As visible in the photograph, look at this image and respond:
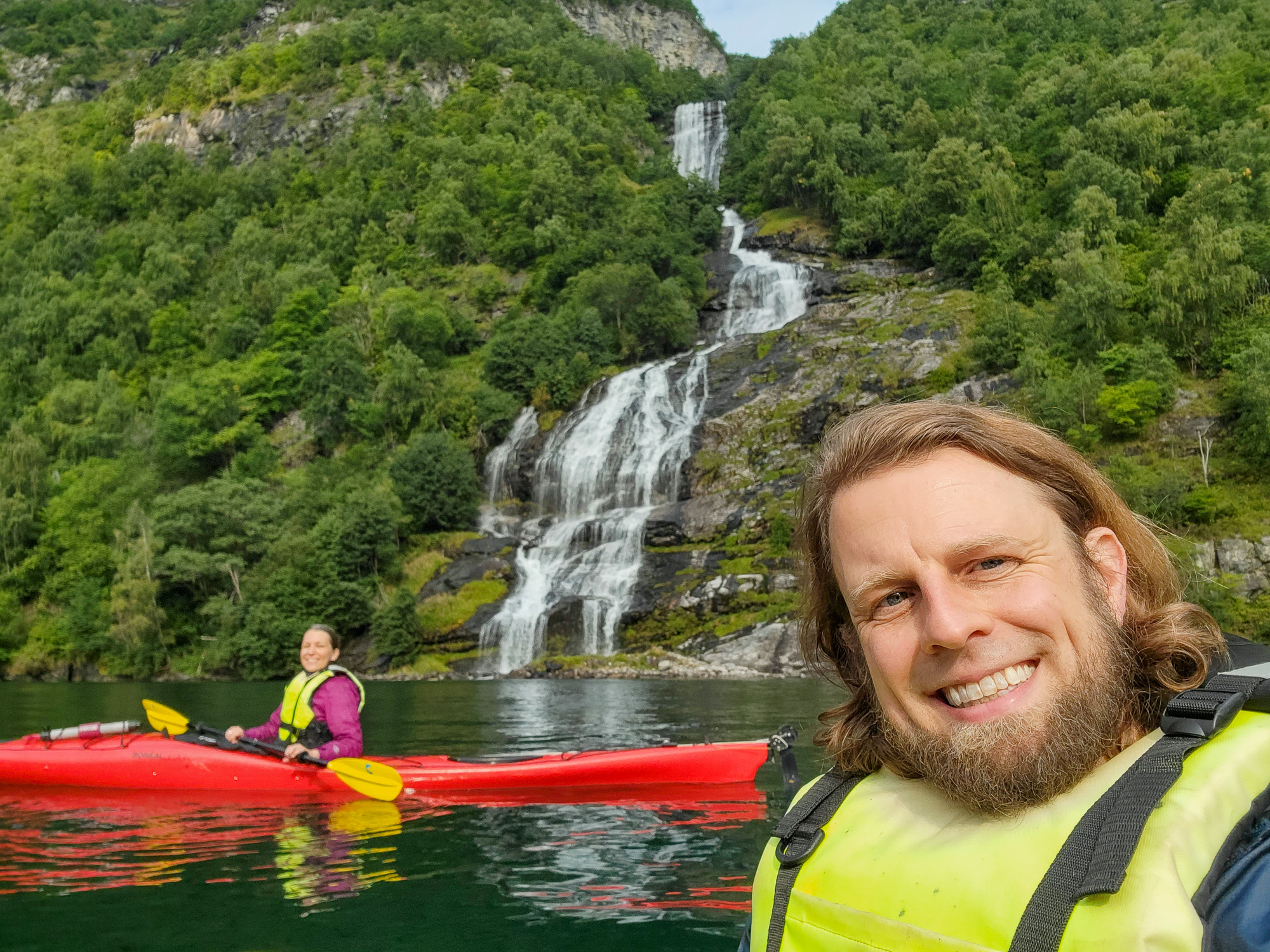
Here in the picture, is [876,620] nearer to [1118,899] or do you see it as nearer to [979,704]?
[979,704]

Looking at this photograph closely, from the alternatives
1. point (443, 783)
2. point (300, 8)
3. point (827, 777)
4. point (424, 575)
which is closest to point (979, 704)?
point (827, 777)

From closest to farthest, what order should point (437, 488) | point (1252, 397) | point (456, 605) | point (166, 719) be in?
1. point (166, 719)
2. point (1252, 397)
3. point (456, 605)
4. point (437, 488)

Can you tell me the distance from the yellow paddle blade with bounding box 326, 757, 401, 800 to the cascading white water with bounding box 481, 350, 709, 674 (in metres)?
24.8

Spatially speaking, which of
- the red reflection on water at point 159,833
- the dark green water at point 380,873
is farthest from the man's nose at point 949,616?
the red reflection on water at point 159,833

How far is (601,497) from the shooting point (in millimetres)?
42188

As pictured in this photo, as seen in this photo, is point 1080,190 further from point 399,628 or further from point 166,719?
point 166,719

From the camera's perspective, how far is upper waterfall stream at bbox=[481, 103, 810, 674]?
1426 inches

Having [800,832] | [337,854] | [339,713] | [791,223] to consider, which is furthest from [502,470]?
[800,832]

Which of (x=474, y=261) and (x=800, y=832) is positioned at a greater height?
(x=474, y=261)

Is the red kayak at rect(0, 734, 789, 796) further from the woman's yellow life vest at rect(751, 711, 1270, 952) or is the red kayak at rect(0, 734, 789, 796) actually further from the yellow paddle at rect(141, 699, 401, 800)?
the woman's yellow life vest at rect(751, 711, 1270, 952)

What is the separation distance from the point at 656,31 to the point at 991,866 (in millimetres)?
133698

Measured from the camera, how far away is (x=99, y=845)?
8.58 meters

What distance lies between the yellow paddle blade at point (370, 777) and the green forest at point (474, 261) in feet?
79.5

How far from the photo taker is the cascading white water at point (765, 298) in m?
54.4
